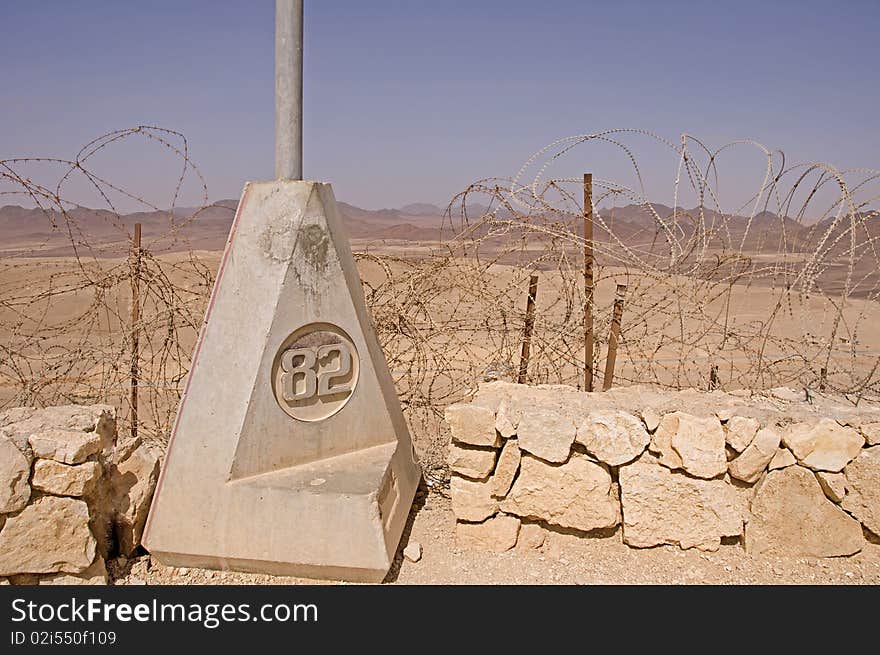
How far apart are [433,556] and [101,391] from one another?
2424 millimetres

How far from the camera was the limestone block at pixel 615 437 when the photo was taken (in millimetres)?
4133

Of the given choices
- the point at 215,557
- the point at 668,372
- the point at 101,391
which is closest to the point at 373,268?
the point at 668,372

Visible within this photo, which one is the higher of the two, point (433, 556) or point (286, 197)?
point (286, 197)

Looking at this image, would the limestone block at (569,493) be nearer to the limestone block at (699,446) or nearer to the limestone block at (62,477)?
the limestone block at (699,446)

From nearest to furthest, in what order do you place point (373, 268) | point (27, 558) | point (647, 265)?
point (27, 558) → point (647, 265) → point (373, 268)

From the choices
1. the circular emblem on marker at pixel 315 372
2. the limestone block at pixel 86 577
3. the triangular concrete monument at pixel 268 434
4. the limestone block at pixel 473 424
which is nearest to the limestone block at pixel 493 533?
the limestone block at pixel 473 424

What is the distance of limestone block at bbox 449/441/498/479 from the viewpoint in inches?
168

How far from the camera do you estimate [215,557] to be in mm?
3807

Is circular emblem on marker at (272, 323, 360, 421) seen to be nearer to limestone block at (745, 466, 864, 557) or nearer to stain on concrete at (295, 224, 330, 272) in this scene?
stain on concrete at (295, 224, 330, 272)

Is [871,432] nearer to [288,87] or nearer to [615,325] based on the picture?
[615,325]

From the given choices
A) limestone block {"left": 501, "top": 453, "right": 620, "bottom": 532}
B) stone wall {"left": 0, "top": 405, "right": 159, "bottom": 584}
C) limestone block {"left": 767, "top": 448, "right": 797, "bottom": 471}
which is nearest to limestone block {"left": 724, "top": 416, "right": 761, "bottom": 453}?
limestone block {"left": 767, "top": 448, "right": 797, "bottom": 471}

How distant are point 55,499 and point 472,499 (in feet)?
7.25

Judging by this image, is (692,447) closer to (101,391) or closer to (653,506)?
(653,506)

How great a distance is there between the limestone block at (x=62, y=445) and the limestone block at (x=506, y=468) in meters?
2.19
